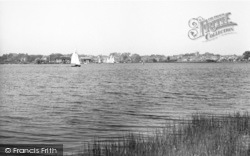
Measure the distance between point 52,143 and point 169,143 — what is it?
7063 mm

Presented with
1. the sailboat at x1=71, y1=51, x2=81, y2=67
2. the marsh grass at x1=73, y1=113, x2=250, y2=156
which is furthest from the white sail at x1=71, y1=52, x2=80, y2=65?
the marsh grass at x1=73, y1=113, x2=250, y2=156

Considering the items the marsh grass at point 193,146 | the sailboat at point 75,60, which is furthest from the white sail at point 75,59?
the marsh grass at point 193,146

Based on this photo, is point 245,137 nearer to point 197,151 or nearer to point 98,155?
point 197,151

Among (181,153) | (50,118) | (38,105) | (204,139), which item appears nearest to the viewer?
(181,153)

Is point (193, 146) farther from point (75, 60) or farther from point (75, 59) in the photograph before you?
point (75, 60)

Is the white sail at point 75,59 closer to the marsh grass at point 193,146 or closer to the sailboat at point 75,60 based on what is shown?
the sailboat at point 75,60

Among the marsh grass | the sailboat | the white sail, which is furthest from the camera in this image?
the sailboat

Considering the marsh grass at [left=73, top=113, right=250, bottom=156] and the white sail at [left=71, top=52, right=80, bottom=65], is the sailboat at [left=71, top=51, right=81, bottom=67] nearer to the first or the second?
the white sail at [left=71, top=52, right=80, bottom=65]

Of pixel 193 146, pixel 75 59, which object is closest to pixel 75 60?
pixel 75 59

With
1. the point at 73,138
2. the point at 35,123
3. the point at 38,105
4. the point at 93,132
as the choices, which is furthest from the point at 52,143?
the point at 38,105

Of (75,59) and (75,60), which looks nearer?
(75,59)

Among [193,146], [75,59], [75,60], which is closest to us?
[193,146]

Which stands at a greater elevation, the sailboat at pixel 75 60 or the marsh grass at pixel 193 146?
the sailboat at pixel 75 60

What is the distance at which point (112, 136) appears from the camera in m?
18.0
